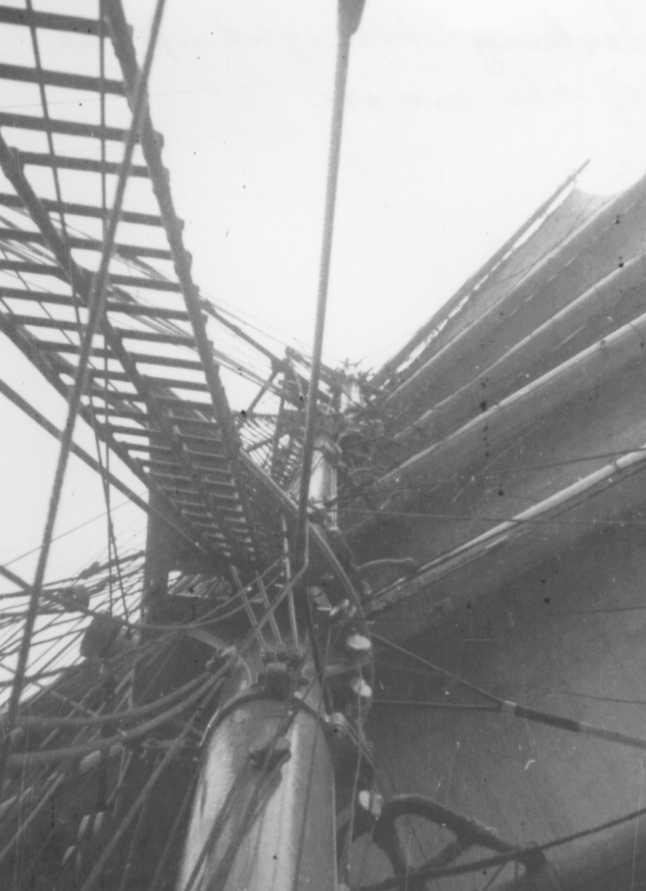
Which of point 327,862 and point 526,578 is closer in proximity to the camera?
point 327,862

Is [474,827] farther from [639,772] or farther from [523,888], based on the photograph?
[639,772]

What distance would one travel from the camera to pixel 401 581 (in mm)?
5707

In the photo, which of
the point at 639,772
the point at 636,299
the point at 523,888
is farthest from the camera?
the point at 636,299

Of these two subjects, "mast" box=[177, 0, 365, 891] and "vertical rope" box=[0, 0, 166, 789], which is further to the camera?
"mast" box=[177, 0, 365, 891]

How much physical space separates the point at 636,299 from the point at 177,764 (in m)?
6.26

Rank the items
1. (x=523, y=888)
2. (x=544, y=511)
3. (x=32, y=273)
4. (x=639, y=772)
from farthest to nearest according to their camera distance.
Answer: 1. (x=544, y=511)
2. (x=639, y=772)
3. (x=523, y=888)
4. (x=32, y=273)

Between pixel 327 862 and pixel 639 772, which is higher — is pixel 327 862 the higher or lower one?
the higher one

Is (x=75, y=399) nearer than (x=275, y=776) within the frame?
Yes

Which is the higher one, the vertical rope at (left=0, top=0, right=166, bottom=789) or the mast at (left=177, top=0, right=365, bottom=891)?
the vertical rope at (left=0, top=0, right=166, bottom=789)

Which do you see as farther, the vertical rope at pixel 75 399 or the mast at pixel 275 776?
the mast at pixel 275 776

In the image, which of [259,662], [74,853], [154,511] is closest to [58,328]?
[154,511]

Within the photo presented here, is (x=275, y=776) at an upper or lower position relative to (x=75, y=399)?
lower

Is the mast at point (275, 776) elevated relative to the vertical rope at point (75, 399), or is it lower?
lower

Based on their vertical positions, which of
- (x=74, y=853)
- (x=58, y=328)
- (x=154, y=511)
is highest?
(x=58, y=328)
